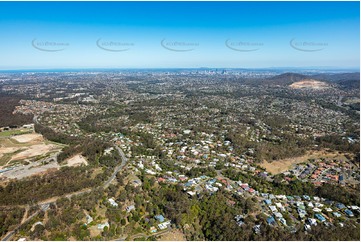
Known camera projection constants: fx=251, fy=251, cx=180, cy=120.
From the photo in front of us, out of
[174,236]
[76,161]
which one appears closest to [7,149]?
[76,161]

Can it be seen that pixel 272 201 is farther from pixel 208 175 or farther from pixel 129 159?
pixel 129 159

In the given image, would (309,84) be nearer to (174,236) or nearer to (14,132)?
(14,132)

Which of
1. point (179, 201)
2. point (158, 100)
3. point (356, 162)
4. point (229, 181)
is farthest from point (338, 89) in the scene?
point (179, 201)

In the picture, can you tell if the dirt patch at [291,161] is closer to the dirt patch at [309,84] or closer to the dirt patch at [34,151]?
the dirt patch at [34,151]

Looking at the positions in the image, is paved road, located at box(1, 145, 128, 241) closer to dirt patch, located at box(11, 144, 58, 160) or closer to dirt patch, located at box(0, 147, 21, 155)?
dirt patch, located at box(11, 144, 58, 160)

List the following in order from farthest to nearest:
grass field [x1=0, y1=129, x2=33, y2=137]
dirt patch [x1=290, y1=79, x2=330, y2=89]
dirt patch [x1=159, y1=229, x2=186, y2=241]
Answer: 1. dirt patch [x1=290, y1=79, x2=330, y2=89]
2. grass field [x1=0, y1=129, x2=33, y2=137]
3. dirt patch [x1=159, y1=229, x2=186, y2=241]

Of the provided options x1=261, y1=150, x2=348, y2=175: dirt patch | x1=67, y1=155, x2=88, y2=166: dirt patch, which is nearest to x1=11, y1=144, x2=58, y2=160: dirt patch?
x1=67, y1=155, x2=88, y2=166: dirt patch

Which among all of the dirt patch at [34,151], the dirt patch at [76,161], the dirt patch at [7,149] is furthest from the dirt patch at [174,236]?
the dirt patch at [7,149]
